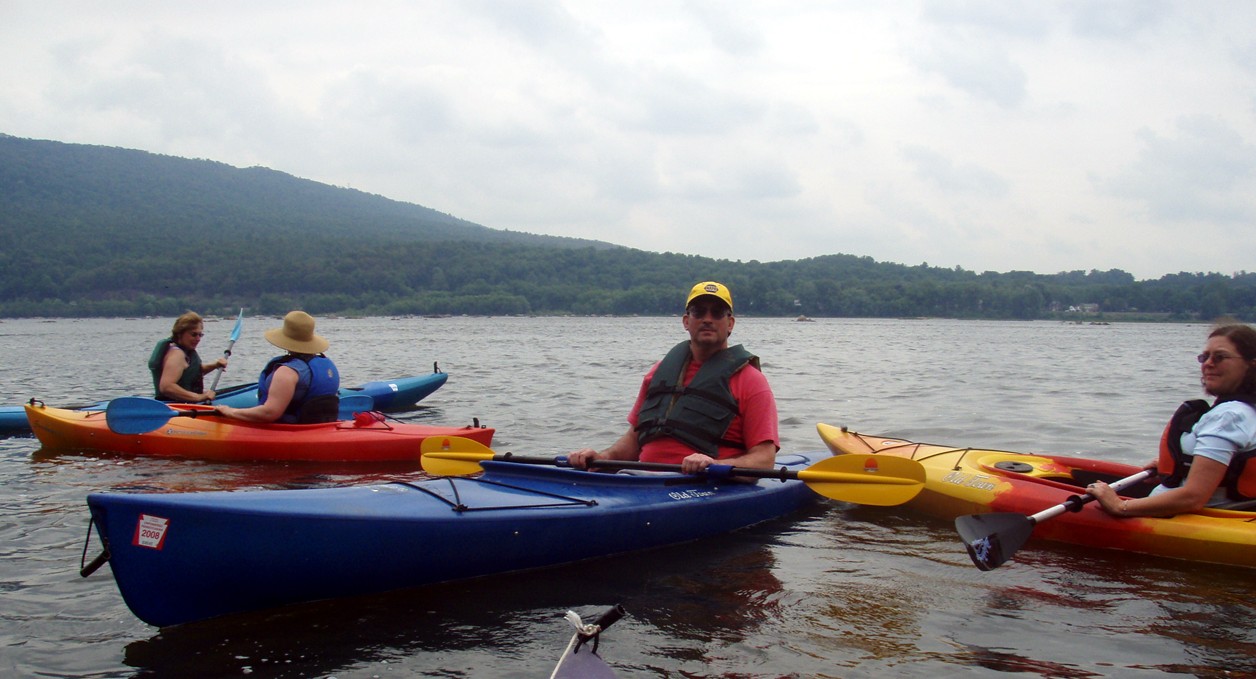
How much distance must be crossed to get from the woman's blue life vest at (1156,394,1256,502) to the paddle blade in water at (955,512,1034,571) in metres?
1.00

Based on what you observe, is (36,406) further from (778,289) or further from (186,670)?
(778,289)

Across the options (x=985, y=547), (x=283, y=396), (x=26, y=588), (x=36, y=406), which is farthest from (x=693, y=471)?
(x=36, y=406)

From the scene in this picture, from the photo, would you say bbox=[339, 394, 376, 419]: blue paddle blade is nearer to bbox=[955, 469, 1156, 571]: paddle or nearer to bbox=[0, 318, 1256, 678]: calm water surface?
bbox=[0, 318, 1256, 678]: calm water surface

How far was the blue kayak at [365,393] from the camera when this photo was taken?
33.0 feet

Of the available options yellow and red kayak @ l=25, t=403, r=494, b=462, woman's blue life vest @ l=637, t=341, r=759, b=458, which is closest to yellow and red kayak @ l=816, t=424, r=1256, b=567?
woman's blue life vest @ l=637, t=341, r=759, b=458

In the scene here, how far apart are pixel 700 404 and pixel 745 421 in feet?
0.97

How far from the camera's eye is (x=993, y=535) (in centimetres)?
480

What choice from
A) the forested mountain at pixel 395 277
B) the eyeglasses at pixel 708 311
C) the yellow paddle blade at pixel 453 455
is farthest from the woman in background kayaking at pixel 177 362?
the forested mountain at pixel 395 277

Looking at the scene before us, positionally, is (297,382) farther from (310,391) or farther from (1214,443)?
(1214,443)

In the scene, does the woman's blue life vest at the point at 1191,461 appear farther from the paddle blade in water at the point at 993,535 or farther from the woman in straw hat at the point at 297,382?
the woman in straw hat at the point at 297,382

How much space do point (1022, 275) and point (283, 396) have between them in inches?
3916

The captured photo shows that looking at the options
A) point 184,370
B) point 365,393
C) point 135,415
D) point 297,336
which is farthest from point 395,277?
point 297,336

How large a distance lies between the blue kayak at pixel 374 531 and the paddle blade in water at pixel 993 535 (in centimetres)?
137

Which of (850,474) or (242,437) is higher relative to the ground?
(850,474)
